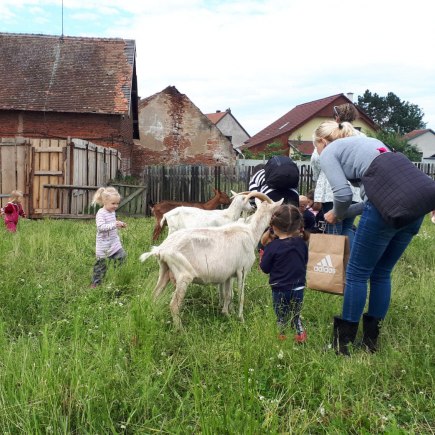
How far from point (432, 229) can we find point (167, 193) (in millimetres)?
8628

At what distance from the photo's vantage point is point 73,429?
261 centimetres

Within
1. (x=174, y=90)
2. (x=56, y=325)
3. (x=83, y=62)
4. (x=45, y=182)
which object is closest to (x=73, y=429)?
(x=56, y=325)

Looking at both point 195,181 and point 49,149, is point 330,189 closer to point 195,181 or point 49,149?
point 49,149

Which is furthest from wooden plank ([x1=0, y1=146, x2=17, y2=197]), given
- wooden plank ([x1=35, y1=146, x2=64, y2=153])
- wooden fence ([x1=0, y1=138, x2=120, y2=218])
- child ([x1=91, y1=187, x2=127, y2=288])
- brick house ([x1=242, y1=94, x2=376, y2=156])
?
brick house ([x1=242, y1=94, x2=376, y2=156])

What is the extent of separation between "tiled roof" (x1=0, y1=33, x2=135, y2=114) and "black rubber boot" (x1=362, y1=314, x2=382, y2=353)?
17.6m

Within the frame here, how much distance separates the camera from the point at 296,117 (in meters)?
48.6

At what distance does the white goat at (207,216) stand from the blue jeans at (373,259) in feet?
11.0

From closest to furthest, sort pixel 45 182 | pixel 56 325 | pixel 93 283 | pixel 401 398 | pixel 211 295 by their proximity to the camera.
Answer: pixel 401 398
pixel 56 325
pixel 211 295
pixel 93 283
pixel 45 182

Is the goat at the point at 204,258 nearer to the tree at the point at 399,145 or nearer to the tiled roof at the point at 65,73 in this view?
the tiled roof at the point at 65,73

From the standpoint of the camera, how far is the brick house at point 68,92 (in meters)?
20.5

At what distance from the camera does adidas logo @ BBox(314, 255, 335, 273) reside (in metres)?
3.80

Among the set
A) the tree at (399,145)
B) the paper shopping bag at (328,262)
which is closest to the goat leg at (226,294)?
the paper shopping bag at (328,262)

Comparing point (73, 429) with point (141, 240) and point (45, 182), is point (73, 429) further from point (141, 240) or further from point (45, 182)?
point (45, 182)

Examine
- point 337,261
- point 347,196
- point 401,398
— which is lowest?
point 401,398
